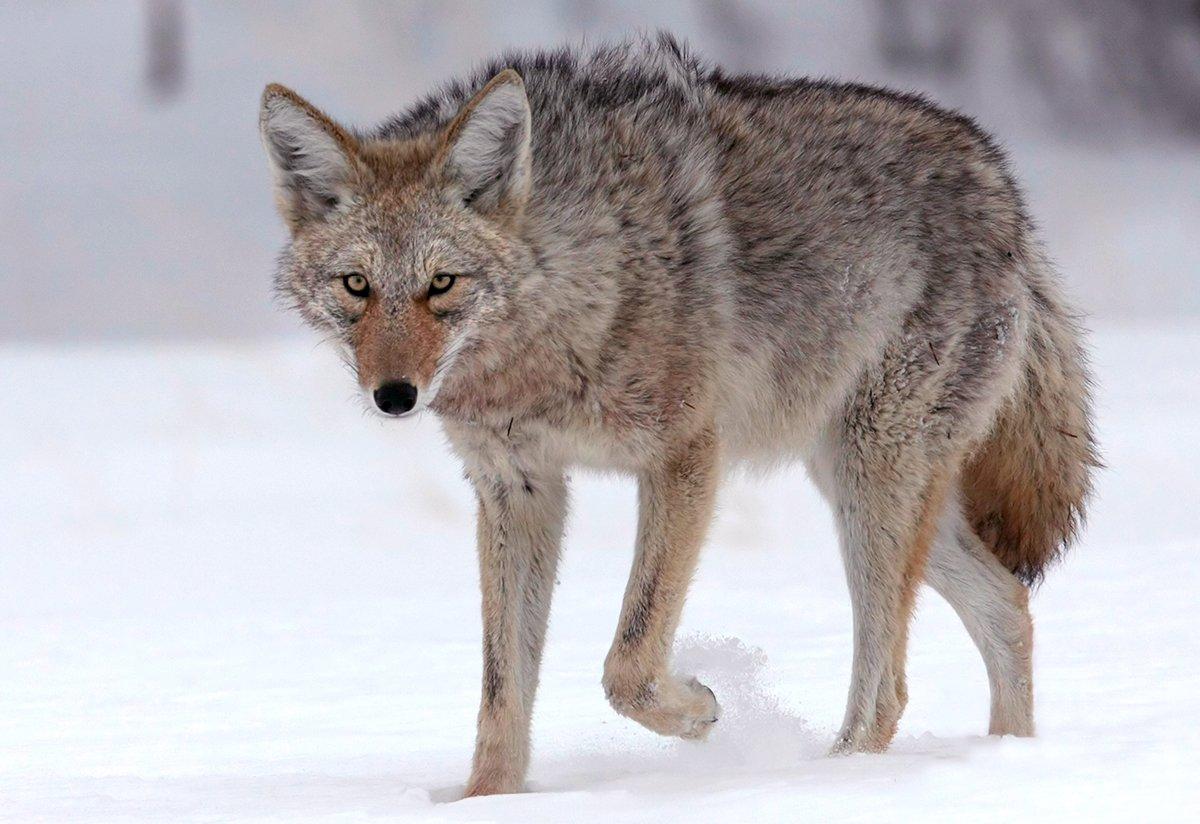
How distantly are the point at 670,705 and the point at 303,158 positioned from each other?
5.27ft

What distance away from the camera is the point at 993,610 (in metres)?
4.60

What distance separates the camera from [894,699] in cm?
430

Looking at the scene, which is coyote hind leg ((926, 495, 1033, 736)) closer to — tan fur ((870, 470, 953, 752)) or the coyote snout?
tan fur ((870, 470, 953, 752))

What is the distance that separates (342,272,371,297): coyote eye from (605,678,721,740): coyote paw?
1.14 m

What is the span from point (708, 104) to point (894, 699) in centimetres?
172

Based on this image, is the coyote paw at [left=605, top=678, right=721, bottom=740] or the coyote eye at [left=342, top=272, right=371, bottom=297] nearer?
the coyote eye at [left=342, top=272, right=371, bottom=297]

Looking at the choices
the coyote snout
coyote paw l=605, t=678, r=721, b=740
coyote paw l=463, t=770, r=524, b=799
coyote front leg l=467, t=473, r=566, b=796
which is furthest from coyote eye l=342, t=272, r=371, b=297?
coyote paw l=463, t=770, r=524, b=799

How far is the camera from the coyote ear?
3641 millimetres

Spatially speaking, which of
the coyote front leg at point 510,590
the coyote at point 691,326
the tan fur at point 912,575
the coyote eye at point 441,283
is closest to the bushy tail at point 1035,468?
the coyote at point 691,326

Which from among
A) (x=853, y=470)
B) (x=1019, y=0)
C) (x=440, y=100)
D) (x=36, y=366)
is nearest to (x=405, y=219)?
(x=440, y=100)

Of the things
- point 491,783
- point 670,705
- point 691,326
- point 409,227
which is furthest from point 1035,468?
point 409,227

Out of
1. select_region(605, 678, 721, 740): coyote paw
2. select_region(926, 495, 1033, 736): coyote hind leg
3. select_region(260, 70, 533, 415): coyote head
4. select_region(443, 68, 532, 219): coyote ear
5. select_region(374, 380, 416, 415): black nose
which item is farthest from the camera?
select_region(926, 495, 1033, 736): coyote hind leg

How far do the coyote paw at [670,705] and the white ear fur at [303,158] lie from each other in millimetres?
1376

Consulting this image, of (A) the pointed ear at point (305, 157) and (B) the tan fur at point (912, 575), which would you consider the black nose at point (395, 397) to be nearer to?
(A) the pointed ear at point (305, 157)
